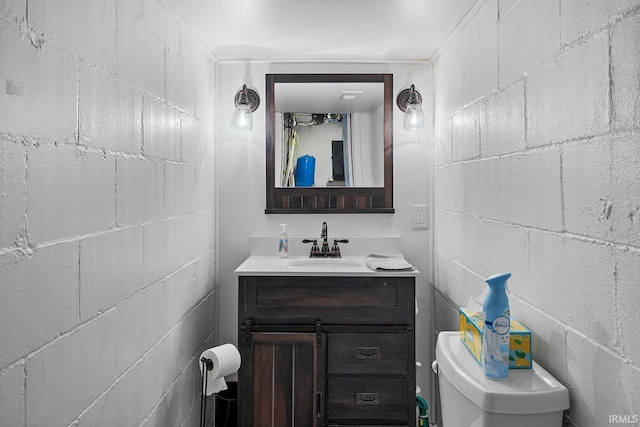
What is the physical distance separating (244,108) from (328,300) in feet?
3.97

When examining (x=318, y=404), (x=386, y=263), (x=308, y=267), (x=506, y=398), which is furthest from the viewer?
(x=308, y=267)

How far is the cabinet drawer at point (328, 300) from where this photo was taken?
7.36ft

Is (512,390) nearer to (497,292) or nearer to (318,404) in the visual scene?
(497,292)

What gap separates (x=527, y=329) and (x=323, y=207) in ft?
5.19

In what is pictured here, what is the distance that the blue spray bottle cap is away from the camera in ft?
4.20

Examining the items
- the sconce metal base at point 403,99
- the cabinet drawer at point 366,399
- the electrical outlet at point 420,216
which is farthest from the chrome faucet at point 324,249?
the sconce metal base at point 403,99

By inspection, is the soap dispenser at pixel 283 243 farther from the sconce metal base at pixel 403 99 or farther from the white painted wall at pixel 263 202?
the sconce metal base at pixel 403 99

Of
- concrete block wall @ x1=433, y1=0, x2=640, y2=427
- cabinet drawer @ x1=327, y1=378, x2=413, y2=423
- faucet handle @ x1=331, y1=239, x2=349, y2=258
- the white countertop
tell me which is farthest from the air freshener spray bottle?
faucet handle @ x1=331, y1=239, x2=349, y2=258

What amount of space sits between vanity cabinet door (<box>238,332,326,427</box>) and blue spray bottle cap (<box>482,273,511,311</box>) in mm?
1100

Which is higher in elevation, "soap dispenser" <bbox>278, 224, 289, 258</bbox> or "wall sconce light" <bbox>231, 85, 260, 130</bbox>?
"wall sconce light" <bbox>231, 85, 260, 130</bbox>

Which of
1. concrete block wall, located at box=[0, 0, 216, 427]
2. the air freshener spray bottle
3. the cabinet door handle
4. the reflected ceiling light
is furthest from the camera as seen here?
the reflected ceiling light

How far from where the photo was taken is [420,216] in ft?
9.20

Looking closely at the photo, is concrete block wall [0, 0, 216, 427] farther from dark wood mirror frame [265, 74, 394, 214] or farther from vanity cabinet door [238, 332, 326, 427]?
dark wood mirror frame [265, 74, 394, 214]

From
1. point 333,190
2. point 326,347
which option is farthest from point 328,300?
point 333,190
